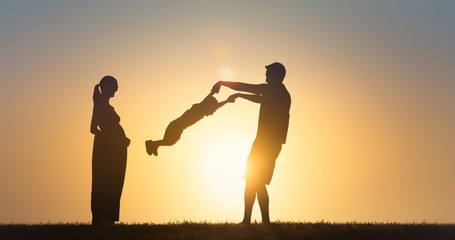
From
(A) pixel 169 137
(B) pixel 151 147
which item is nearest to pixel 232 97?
(A) pixel 169 137

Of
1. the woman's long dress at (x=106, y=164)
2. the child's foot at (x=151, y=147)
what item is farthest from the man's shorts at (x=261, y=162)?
the woman's long dress at (x=106, y=164)

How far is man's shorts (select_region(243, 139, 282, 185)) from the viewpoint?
55.0 feet

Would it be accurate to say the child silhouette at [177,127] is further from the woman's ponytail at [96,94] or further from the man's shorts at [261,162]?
the man's shorts at [261,162]

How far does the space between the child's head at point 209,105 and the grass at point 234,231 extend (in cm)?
349

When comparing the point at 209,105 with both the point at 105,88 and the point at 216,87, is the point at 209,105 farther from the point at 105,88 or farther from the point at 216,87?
the point at 105,88

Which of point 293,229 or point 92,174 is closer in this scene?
point 293,229

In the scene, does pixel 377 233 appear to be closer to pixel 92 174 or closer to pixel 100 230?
pixel 100 230

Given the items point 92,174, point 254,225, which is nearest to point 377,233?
point 254,225

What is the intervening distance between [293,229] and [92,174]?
6050mm

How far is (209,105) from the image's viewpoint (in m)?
18.6

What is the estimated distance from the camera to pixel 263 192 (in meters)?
16.9

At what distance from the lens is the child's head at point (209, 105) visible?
18547 mm

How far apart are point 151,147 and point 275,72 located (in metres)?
4.20

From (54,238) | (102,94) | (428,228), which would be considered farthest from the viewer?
(102,94)
